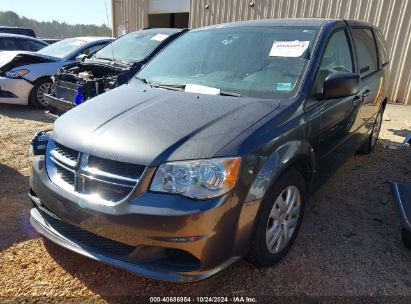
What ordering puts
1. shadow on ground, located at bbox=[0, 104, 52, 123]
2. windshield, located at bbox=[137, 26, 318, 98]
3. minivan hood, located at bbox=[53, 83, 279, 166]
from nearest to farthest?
minivan hood, located at bbox=[53, 83, 279, 166], windshield, located at bbox=[137, 26, 318, 98], shadow on ground, located at bbox=[0, 104, 52, 123]

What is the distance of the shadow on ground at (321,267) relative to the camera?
233 cm

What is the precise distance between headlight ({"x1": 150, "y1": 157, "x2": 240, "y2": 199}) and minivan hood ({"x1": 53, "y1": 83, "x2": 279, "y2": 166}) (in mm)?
51

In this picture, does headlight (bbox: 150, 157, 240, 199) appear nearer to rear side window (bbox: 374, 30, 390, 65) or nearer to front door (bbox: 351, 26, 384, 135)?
front door (bbox: 351, 26, 384, 135)

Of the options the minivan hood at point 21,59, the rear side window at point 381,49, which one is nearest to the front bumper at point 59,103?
the minivan hood at point 21,59

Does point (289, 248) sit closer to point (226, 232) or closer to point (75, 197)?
point (226, 232)

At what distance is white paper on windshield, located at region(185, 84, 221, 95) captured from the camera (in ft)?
8.97

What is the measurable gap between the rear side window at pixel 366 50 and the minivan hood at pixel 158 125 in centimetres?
183

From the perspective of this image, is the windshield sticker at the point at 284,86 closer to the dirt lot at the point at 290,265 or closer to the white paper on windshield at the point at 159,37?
the dirt lot at the point at 290,265

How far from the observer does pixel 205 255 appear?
1.95m

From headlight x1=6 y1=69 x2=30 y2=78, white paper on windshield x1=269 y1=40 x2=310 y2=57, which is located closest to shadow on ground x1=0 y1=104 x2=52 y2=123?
headlight x1=6 y1=69 x2=30 y2=78

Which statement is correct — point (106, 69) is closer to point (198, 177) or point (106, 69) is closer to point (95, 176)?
point (95, 176)

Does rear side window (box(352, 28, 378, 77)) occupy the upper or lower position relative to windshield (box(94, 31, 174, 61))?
upper

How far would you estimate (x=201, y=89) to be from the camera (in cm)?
279

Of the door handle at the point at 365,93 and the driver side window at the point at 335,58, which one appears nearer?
the driver side window at the point at 335,58
